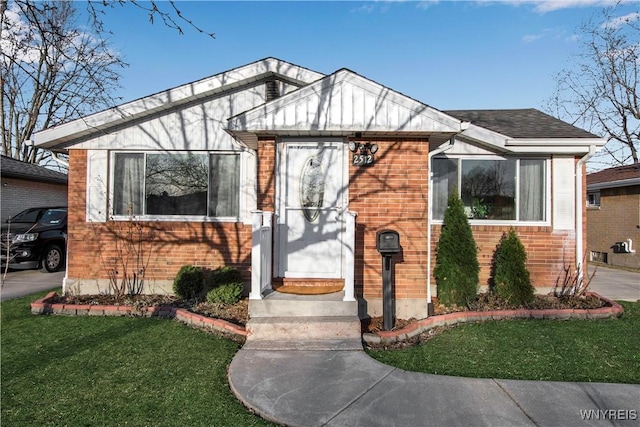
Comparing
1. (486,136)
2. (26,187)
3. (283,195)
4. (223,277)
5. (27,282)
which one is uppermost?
(486,136)

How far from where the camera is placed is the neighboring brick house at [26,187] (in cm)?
1343

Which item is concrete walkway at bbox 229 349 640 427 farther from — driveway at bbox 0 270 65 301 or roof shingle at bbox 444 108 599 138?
driveway at bbox 0 270 65 301

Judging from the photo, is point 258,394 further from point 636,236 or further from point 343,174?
point 636,236

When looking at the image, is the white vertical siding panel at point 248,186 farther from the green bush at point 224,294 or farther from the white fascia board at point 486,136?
the white fascia board at point 486,136

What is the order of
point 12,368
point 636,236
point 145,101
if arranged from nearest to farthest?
point 12,368, point 145,101, point 636,236

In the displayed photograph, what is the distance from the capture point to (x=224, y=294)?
6.33 m

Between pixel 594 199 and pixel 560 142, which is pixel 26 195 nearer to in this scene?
pixel 560 142

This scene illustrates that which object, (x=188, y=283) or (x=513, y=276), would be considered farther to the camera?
(x=188, y=283)

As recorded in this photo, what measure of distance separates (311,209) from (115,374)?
3458 mm

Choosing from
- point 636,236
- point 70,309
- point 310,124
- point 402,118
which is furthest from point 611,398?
point 636,236

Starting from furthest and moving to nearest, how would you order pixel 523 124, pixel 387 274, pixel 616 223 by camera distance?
1. pixel 616 223
2. pixel 523 124
3. pixel 387 274

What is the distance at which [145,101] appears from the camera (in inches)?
277

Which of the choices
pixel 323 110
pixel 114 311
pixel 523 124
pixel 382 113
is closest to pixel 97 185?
pixel 114 311

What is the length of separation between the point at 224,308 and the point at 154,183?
2.95m
